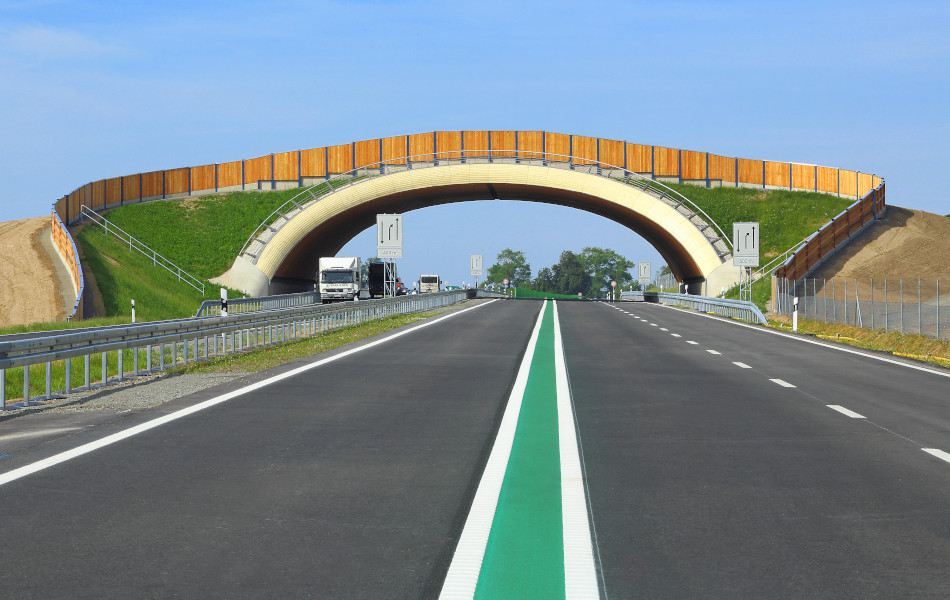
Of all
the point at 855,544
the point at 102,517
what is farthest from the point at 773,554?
the point at 102,517

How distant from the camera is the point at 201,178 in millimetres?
81750

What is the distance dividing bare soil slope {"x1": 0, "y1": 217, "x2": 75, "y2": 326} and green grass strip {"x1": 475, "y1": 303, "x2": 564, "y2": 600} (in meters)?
32.6

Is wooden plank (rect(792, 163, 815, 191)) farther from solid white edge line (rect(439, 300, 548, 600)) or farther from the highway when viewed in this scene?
solid white edge line (rect(439, 300, 548, 600))

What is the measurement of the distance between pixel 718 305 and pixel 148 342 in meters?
35.4

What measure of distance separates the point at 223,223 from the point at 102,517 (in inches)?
2841

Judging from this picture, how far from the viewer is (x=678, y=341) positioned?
25.3 m

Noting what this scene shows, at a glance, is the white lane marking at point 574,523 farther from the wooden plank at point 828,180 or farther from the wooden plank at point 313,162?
the wooden plank at point 828,180

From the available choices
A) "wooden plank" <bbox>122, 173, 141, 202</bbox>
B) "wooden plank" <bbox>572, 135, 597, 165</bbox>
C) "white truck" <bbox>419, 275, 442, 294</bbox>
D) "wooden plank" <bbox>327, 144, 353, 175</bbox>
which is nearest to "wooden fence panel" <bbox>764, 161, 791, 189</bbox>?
"wooden plank" <bbox>572, 135, 597, 165</bbox>

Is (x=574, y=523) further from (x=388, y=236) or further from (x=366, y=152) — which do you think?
(x=366, y=152)

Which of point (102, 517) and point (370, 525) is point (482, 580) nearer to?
point (370, 525)

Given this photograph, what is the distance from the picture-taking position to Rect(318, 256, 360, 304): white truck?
6438cm

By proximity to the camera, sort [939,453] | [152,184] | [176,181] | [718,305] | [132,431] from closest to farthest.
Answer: [939,453] → [132,431] → [718,305] → [152,184] → [176,181]

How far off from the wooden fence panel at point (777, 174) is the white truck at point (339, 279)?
35715 millimetres

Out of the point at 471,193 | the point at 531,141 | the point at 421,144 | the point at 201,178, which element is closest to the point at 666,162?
the point at 531,141
